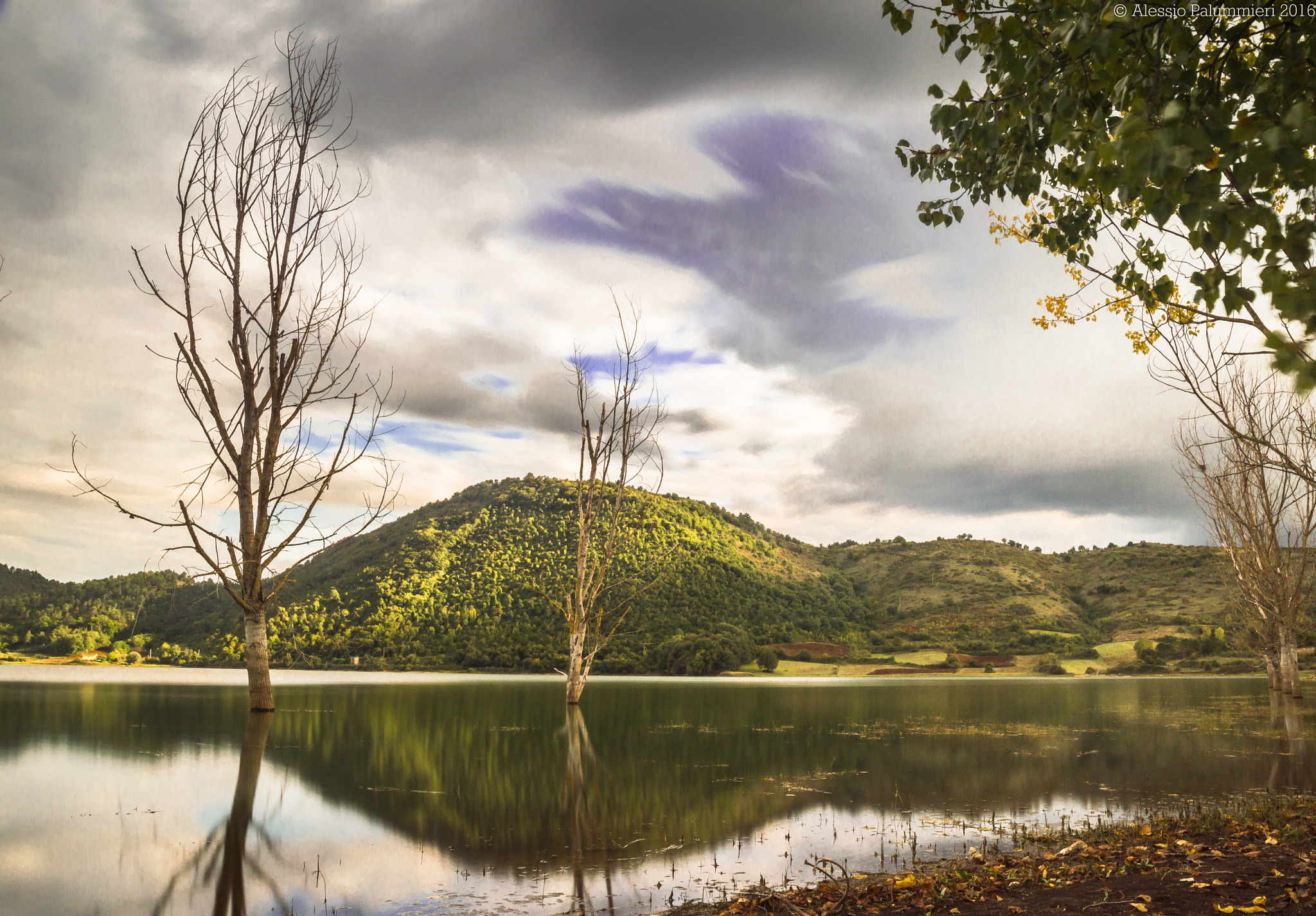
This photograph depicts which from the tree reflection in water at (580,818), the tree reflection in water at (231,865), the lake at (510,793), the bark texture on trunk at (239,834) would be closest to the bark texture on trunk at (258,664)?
the lake at (510,793)

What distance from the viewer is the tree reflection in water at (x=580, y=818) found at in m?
6.92

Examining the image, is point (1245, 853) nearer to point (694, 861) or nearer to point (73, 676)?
point (694, 861)

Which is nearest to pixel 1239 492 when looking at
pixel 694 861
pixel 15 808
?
pixel 694 861

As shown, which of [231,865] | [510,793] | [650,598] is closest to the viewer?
[231,865]

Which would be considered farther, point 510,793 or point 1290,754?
point 1290,754

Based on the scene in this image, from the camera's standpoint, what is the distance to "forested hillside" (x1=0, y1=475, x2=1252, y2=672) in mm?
43625

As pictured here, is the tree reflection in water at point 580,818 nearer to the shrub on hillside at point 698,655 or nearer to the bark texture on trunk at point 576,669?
the bark texture on trunk at point 576,669

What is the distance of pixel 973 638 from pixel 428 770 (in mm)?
93159

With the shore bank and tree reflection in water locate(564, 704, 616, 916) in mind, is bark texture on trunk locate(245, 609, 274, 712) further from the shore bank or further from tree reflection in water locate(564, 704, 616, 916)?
the shore bank

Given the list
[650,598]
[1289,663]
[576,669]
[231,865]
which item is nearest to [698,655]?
[650,598]

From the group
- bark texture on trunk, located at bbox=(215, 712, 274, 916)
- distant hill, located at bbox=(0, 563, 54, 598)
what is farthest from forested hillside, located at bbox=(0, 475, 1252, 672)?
bark texture on trunk, located at bbox=(215, 712, 274, 916)

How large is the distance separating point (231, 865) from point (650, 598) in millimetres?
68177

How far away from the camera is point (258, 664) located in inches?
646

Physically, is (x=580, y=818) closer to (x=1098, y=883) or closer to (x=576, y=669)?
(x=1098, y=883)
